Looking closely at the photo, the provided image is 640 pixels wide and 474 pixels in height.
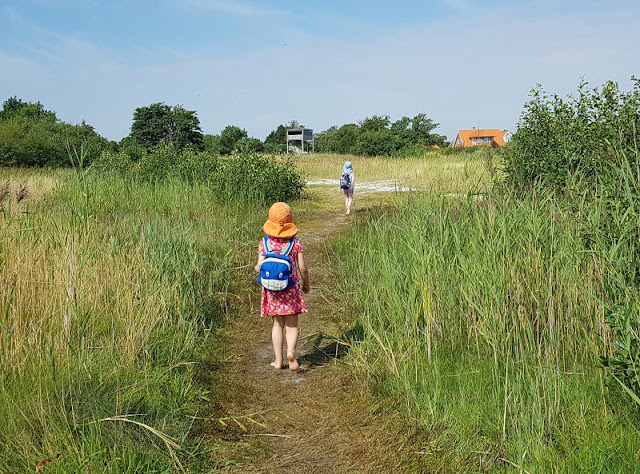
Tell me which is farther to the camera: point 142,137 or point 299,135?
point 299,135

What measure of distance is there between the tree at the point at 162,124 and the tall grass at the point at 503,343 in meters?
33.7

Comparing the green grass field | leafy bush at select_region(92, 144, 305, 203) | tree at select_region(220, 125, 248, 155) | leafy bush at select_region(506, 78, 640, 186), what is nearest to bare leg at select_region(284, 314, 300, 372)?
the green grass field

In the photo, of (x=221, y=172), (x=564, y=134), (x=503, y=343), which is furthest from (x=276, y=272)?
(x=221, y=172)

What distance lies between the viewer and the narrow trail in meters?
3.36

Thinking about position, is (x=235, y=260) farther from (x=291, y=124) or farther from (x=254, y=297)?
(x=291, y=124)

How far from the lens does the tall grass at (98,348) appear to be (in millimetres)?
2934

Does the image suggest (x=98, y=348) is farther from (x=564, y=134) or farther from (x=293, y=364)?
(x=564, y=134)

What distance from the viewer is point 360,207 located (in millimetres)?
13641

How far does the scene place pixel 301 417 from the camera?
3994 mm

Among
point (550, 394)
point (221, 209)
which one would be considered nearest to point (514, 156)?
point (221, 209)

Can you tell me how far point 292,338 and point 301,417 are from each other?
0.90 m

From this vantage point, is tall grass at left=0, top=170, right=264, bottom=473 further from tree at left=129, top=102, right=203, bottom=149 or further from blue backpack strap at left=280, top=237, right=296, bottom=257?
tree at left=129, top=102, right=203, bottom=149

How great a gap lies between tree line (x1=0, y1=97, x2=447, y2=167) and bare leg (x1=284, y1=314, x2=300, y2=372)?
9271mm

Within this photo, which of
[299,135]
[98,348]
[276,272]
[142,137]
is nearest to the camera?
[98,348]
